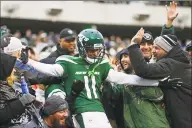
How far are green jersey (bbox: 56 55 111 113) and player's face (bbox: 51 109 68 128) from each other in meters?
0.23

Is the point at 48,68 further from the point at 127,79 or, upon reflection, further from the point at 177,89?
the point at 177,89

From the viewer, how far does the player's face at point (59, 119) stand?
4844 mm

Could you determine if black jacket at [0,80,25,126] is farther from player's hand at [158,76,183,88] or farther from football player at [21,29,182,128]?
player's hand at [158,76,183,88]

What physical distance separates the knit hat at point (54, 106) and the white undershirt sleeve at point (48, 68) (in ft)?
0.90

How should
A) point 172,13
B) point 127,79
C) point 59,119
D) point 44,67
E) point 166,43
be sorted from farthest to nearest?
point 172,13, point 166,43, point 127,79, point 44,67, point 59,119

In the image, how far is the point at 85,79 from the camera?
16.8 feet

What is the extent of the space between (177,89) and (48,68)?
1.42 metres

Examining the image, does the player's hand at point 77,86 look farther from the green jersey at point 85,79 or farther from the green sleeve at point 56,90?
the green sleeve at point 56,90

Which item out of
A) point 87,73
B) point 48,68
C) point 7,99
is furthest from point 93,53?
point 7,99

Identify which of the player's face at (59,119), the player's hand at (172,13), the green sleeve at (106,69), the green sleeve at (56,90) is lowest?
the player's face at (59,119)

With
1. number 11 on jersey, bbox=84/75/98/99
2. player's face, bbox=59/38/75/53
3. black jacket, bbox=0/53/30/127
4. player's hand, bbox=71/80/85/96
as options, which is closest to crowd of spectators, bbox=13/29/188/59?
player's face, bbox=59/38/75/53

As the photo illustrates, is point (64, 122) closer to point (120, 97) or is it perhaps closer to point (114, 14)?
point (120, 97)

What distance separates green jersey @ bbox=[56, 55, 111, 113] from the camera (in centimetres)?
507

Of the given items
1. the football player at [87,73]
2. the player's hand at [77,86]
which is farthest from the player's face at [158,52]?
the player's hand at [77,86]
